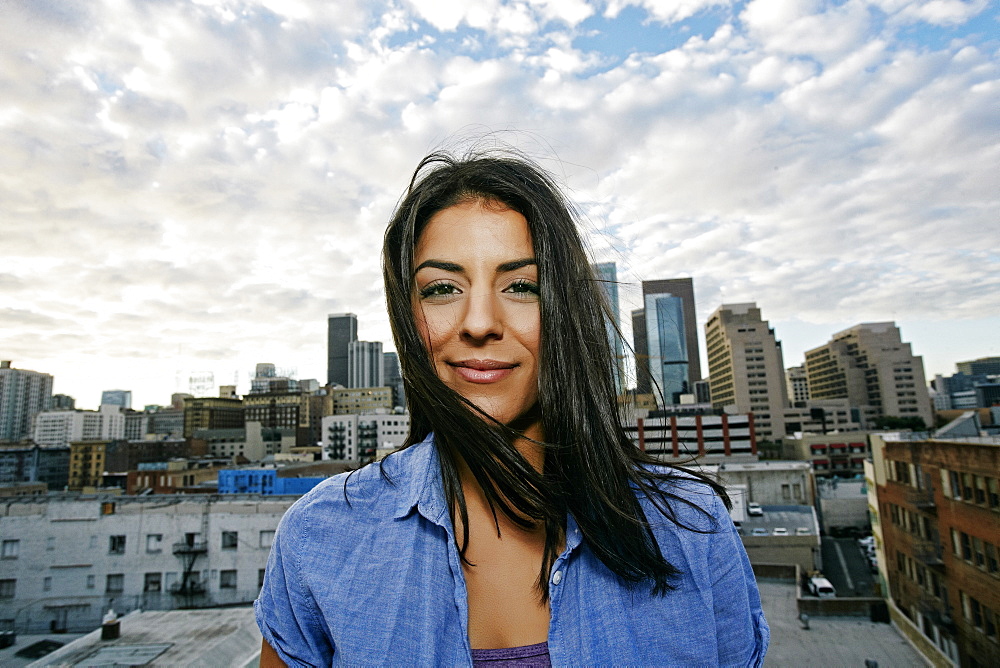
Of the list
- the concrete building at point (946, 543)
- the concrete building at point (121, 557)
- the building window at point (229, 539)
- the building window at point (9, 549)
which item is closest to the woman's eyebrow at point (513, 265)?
the concrete building at point (946, 543)

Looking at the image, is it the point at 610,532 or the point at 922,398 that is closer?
the point at 610,532

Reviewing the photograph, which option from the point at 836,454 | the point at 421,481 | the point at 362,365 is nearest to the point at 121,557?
the point at 421,481

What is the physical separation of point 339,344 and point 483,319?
442 feet

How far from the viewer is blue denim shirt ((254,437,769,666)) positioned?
113 cm

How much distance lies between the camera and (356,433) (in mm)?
56562

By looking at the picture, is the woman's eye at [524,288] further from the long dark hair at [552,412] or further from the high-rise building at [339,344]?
the high-rise building at [339,344]

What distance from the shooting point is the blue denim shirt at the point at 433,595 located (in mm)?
1131

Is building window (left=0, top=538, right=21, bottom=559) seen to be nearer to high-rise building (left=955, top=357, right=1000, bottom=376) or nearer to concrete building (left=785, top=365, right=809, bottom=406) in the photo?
concrete building (left=785, top=365, right=809, bottom=406)

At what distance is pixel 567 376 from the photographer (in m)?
1.34

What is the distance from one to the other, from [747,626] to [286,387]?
107 meters

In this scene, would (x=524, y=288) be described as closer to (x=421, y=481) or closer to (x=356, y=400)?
(x=421, y=481)

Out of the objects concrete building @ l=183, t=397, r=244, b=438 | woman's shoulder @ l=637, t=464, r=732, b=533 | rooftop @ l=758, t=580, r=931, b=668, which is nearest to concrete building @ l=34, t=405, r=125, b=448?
concrete building @ l=183, t=397, r=244, b=438

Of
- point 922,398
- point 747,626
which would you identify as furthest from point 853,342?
point 747,626

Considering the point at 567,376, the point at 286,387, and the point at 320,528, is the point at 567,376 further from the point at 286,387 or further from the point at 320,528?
the point at 286,387
